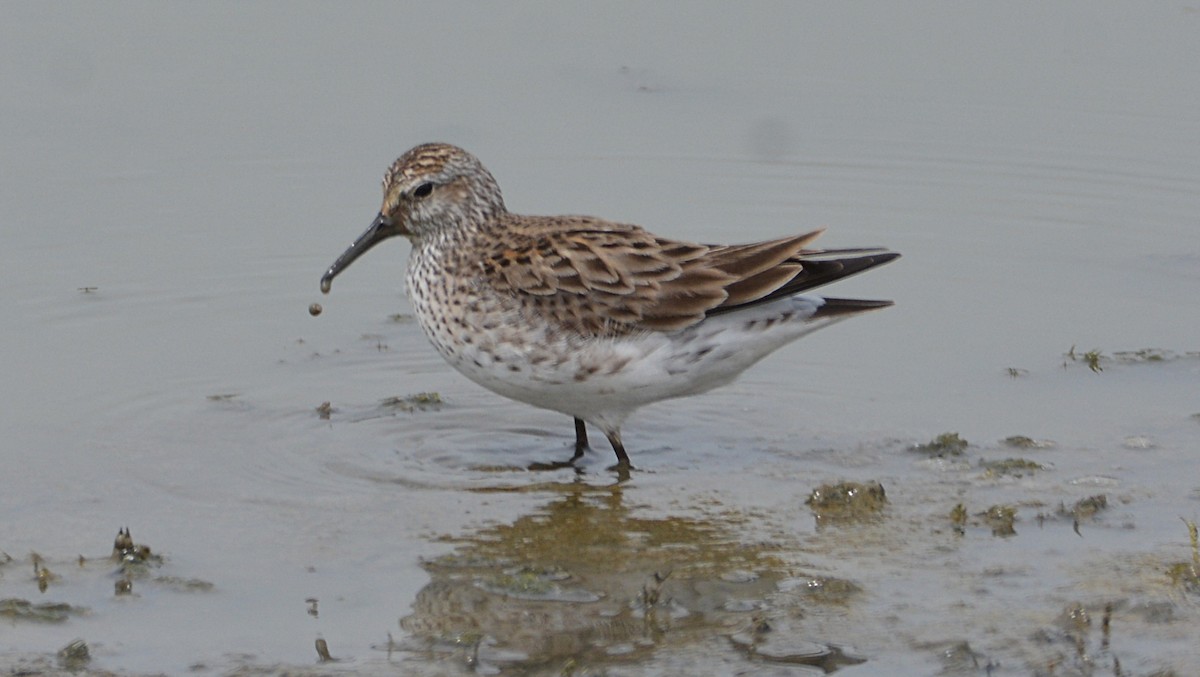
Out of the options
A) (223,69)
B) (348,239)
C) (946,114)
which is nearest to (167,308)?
(348,239)

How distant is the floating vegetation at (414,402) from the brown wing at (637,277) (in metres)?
0.97

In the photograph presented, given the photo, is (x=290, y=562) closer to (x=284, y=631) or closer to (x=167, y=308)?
(x=284, y=631)

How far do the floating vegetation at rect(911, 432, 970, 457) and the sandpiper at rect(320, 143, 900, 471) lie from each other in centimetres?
69

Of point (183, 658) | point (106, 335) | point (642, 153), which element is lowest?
point (183, 658)

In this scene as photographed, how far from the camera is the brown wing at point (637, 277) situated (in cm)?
791

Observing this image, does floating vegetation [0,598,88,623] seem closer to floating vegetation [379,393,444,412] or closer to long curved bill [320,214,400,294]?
floating vegetation [379,393,444,412]

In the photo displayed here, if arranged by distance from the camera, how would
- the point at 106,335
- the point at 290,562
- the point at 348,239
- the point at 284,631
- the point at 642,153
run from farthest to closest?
the point at 642,153 → the point at 348,239 → the point at 106,335 → the point at 290,562 → the point at 284,631

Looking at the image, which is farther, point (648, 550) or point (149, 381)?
point (149, 381)

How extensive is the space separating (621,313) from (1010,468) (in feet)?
6.03

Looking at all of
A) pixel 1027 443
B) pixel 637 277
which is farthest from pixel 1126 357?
pixel 637 277

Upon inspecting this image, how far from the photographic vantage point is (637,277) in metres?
8.05

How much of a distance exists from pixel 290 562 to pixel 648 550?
1390mm

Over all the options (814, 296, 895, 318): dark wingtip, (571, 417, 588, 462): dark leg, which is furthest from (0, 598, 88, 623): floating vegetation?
(814, 296, 895, 318): dark wingtip

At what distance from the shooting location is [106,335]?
9820 millimetres
